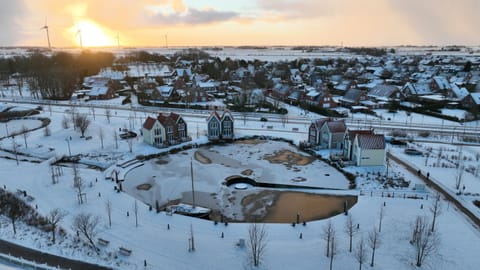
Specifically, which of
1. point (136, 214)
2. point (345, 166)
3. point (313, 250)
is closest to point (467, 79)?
point (345, 166)

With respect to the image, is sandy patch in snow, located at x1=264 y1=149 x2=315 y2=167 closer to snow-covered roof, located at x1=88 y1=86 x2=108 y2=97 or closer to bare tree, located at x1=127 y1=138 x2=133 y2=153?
bare tree, located at x1=127 y1=138 x2=133 y2=153

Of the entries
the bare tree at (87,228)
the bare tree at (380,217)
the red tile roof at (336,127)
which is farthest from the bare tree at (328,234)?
the red tile roof at (336,127)

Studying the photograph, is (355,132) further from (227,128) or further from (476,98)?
(476,98)

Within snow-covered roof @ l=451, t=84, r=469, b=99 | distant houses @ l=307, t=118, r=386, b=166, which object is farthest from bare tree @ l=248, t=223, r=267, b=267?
snow-covered roof @ l=451, t=84, r=469, b=99

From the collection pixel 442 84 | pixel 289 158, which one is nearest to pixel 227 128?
pixel 289 158

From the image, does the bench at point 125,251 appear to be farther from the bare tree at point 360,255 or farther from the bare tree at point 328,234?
the bare tree at point 360,255

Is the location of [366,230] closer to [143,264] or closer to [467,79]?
[143,264]

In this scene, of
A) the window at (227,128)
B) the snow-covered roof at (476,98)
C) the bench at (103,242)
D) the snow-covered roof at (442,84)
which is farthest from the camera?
the snow-covered roof at (442,84)
